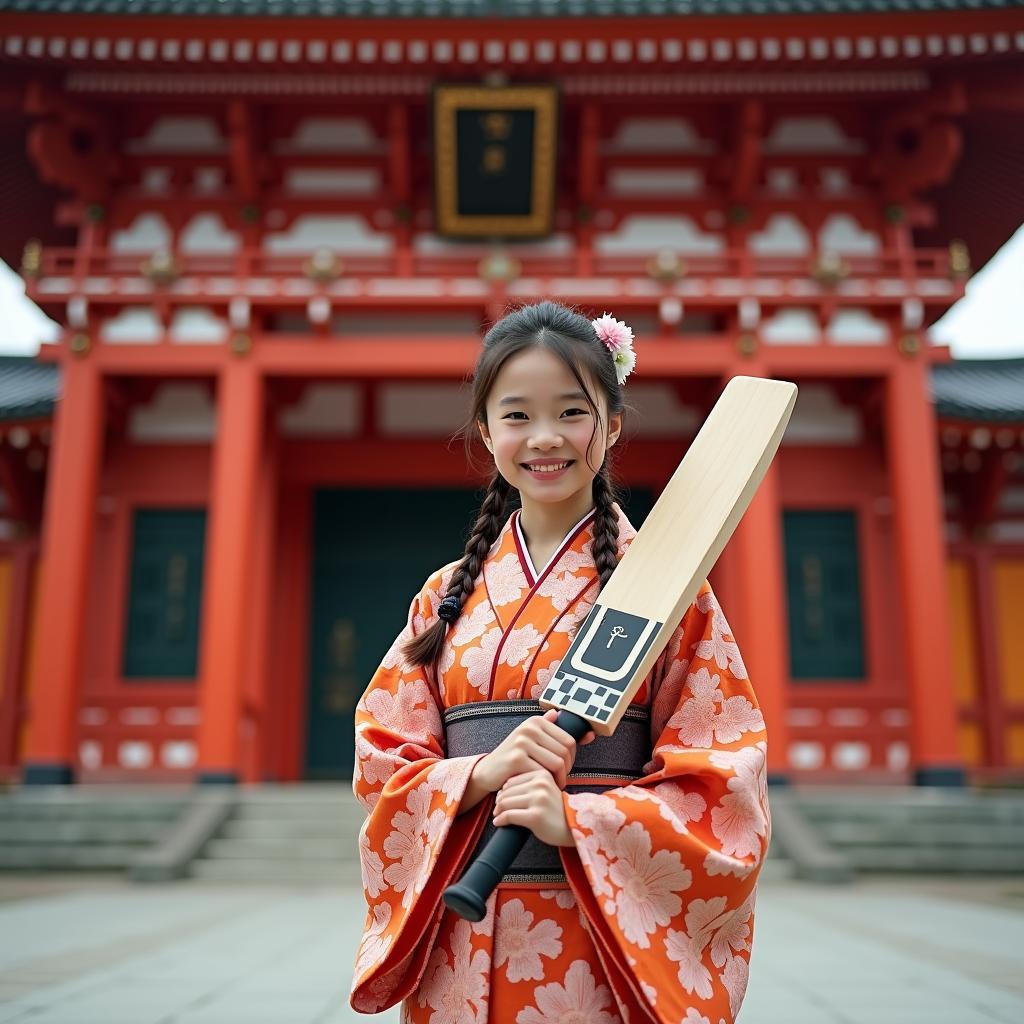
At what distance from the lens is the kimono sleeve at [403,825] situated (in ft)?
5.30

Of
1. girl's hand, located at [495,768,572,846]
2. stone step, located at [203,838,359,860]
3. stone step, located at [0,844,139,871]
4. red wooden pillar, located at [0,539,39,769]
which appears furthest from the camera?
red wooden pillar, located at [0,539,39,769]

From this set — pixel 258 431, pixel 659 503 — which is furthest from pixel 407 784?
pixel 258 431

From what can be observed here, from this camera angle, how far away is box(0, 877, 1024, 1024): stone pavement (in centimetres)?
321

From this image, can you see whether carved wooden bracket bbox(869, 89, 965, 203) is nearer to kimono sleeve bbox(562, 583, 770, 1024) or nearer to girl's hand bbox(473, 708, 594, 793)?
kimono sleeve bbox(562, 583, 770, 1024)

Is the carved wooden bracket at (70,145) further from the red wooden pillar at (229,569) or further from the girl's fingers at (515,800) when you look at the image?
the girl's fingers at (515,800)

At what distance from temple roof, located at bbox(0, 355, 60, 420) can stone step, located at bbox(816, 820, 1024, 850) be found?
7.43m

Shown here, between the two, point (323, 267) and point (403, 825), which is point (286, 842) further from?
point (403, 825)

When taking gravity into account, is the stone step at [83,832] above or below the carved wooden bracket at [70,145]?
below

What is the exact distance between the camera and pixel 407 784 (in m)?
1.68

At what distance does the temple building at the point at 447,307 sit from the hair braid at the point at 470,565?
6273 millimetres

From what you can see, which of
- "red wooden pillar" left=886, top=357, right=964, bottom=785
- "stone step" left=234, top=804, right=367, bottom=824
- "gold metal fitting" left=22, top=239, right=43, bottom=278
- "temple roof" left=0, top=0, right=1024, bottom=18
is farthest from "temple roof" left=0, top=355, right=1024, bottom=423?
"stone step" left=234, top=804, right=367, bottom=824

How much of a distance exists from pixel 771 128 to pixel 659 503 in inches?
322

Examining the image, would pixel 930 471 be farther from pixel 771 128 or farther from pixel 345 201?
pixel 345 201

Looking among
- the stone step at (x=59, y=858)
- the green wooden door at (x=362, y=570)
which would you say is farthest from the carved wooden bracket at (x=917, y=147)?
the stone step at (x=59, y=858)
